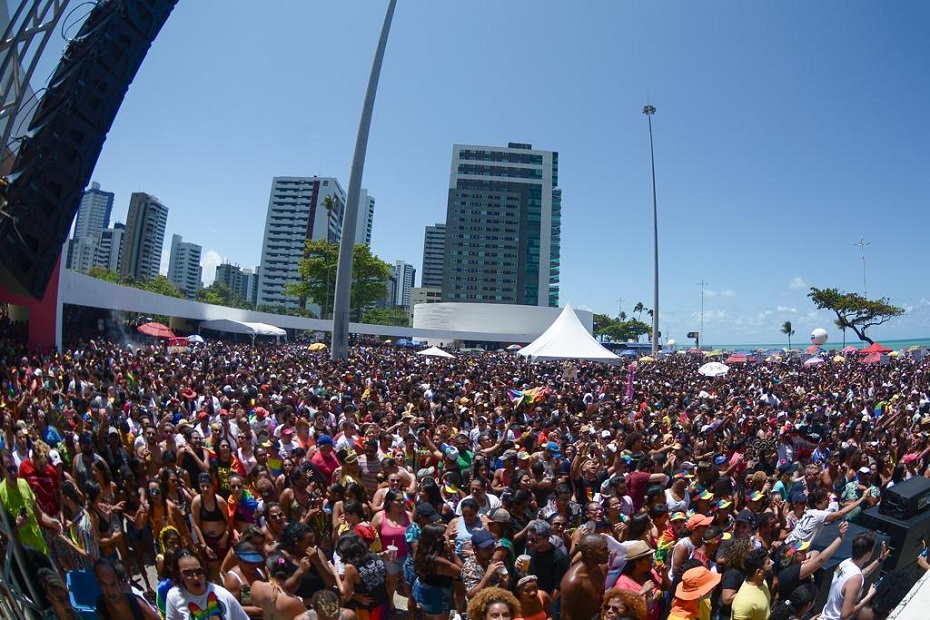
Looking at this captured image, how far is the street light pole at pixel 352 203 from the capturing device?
21.3 meters

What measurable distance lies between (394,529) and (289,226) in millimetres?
150974

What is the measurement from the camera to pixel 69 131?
9289 millimetres

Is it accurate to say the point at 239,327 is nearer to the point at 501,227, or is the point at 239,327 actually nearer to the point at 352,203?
the point at 352,203

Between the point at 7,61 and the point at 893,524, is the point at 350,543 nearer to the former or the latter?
the point at 7,61

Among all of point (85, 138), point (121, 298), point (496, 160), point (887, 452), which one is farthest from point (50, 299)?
point (496, 160)

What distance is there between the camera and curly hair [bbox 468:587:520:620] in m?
3.03

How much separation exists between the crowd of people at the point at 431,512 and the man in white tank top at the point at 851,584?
0.02 m

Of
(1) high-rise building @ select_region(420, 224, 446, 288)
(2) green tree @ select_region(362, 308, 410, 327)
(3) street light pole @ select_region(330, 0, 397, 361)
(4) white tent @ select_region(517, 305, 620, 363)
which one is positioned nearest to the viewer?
(4) white tent @ select_region(517, 305, 620, 363)

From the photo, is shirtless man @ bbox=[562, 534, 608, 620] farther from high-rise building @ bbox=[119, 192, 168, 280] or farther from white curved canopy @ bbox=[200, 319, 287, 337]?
high-rise building @ bbox=[119, 192, 168, 280]

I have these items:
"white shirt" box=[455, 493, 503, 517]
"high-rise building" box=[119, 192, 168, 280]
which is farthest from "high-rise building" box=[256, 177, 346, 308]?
"white shirt" box=[455, 493, 503, 517]

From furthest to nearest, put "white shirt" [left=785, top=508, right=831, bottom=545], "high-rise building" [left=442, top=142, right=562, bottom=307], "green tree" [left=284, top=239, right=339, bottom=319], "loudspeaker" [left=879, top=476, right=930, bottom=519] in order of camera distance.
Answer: "high-rise building" [left=442, top=142, right=562, bottom=307]
"green tree" [left=284, top=239, right=339, bottom=319]
"white shirt" [left=785, top=508, right=831, bottom=545]
"loudspeaker" [left=879, top=476, right=930, bottom=519]

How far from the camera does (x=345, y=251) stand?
2155cm

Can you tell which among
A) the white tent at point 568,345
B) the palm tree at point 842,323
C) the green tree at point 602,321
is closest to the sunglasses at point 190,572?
the white tent at point 568,345

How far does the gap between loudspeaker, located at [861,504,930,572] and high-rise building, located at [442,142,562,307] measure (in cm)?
10232
